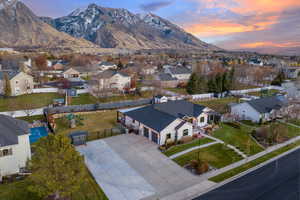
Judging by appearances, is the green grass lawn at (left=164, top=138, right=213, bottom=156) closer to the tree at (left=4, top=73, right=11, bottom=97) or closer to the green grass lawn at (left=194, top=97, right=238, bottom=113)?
the green grass lawn at (left=194, top=97, right=238, bottom=113)

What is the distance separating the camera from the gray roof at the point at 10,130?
16750mm

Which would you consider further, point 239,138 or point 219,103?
point 219,103

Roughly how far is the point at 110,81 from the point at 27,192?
3913 cm

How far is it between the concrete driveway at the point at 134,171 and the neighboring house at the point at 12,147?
584 centimetres

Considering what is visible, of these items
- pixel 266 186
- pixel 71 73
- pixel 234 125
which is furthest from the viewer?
pixel 71 73

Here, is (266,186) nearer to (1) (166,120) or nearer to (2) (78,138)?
(1) (166,120)

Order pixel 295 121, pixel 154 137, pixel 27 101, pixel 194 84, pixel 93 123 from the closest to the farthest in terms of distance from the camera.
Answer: pixel 154 137
pixel 93 123
pixel 295 121
pixel 27 101
pixel 194 84

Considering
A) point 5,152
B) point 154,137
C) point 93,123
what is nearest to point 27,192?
point 5,152

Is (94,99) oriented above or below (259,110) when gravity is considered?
above

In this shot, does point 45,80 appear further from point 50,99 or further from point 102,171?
point 102,171

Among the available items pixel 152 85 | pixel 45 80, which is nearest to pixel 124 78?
pixel 152 85

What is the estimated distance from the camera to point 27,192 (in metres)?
15.2

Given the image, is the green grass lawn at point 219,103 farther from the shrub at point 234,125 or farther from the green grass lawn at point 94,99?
the green grass lawn at point 94,99

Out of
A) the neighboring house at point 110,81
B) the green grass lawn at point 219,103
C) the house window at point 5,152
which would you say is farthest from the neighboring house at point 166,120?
the neighboring house at point 110,81
